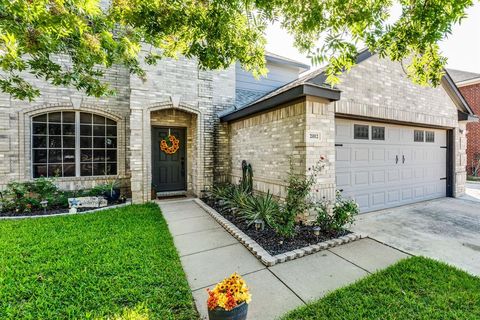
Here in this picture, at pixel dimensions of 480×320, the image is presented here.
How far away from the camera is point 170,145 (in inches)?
313

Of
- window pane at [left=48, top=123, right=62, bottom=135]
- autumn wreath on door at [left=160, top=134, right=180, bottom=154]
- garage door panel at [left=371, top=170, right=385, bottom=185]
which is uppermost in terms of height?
window pane at [left=48, top=123, right=62, bottom=135]

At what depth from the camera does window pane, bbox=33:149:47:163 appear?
6.54m

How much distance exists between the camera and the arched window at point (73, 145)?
6.58 metres

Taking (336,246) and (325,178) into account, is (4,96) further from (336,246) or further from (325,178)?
(336,246)

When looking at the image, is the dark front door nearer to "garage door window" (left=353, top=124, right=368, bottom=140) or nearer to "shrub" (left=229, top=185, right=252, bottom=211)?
"shrub" (left=229, top=185, right=252, bottom=211)

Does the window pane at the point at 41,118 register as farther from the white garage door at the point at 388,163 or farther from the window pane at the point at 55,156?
the white garage door at the point at 388,163

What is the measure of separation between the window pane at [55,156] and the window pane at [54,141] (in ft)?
0.49

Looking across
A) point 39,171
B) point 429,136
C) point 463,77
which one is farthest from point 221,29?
point 463,77

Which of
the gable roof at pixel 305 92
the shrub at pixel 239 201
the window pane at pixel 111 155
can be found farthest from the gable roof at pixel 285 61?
the window pane at pixel 111 155

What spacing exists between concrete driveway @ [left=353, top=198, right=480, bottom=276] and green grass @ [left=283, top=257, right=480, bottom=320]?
0.66 meters

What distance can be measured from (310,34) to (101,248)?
17.0ft

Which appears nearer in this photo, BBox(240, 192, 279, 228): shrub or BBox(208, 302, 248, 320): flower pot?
BBox(208, 302, 248, 320): flower pot

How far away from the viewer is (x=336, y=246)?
3.74m

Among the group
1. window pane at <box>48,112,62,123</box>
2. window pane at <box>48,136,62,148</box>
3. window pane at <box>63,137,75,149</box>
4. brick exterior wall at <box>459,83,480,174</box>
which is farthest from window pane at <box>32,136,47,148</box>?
brick exterior wall at <box>459,83,480,174</box>
